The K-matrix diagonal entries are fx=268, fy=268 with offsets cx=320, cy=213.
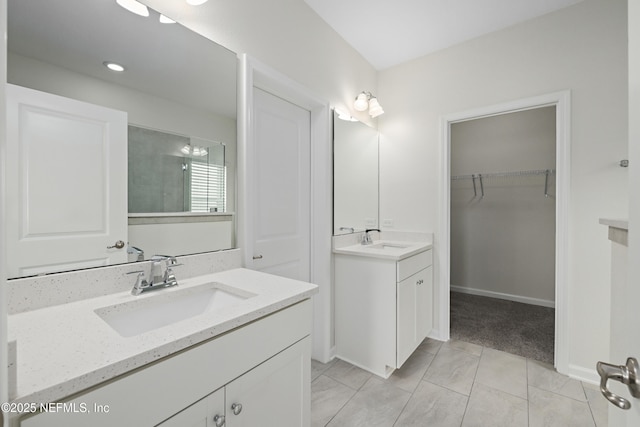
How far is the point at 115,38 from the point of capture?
107 centimetres

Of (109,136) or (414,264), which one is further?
(414,264)

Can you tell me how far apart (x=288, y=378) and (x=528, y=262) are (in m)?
3.55

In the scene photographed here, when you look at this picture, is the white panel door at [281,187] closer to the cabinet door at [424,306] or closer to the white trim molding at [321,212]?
the white trim molding at [321,212]

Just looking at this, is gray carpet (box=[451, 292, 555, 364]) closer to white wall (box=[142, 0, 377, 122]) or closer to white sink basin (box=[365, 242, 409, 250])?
white sink basin (box=[365, 242, 409, 250])

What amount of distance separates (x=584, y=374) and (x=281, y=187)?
2501mm

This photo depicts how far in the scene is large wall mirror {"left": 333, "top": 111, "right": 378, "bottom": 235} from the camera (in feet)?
7.39

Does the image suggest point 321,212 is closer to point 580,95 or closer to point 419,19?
point 419,19

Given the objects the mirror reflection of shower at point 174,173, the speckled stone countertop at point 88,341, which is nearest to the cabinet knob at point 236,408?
the speckled stone countertop at point 88,341

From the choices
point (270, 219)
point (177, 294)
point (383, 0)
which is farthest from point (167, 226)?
point (383, 0)

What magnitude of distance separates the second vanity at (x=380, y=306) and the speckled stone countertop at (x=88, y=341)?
1053 millimetres

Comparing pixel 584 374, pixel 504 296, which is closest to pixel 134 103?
pixel 584 374

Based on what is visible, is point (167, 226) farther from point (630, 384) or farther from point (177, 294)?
point (630, 384)

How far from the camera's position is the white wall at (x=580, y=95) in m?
1.81

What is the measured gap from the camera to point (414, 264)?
2125 millimetres
